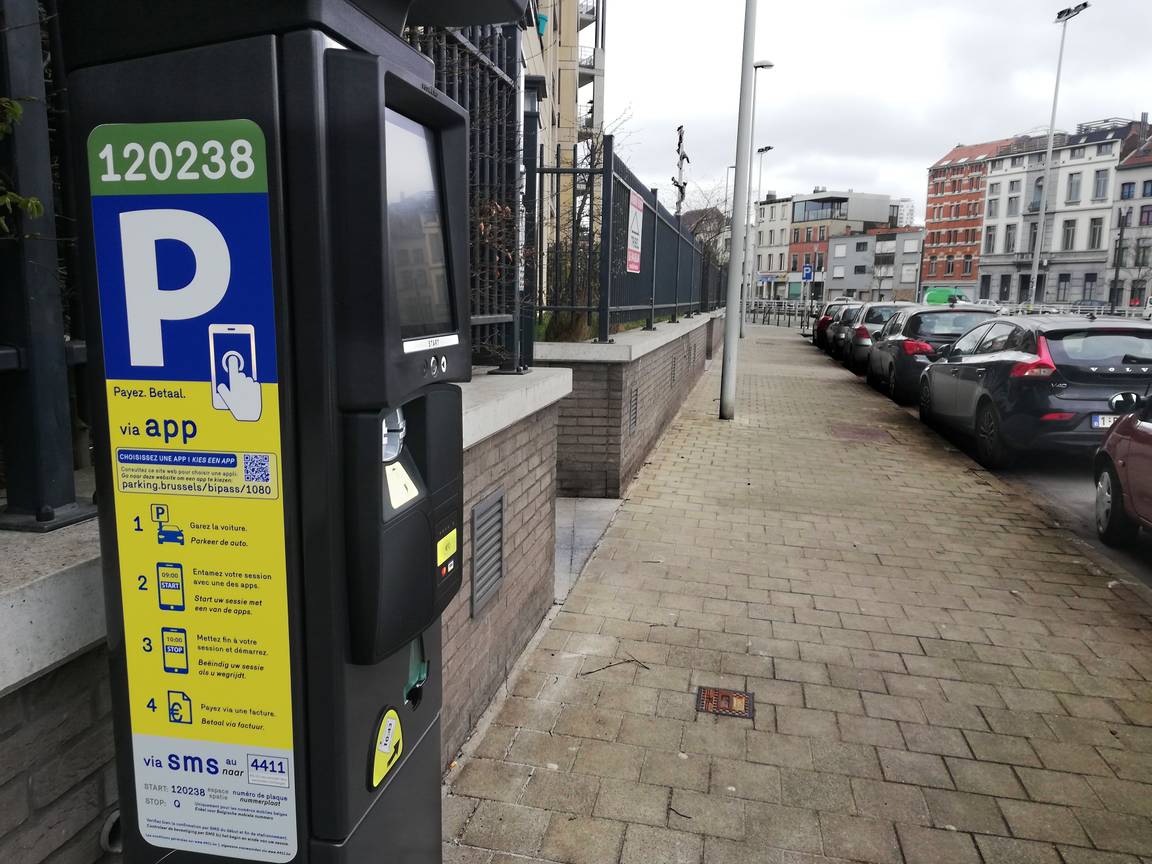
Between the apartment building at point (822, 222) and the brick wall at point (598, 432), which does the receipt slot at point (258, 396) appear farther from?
the apartment building at point (822, 222)

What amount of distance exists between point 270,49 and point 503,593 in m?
2.74

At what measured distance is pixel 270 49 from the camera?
151 cm

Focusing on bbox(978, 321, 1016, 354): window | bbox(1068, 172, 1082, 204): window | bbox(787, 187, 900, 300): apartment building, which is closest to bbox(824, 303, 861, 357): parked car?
bbox(978, 321, 1016, 354): window

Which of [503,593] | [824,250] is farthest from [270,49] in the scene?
[824,250]

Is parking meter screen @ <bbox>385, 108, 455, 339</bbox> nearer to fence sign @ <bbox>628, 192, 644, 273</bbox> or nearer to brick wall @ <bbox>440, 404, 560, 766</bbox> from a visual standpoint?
brick wall @ <bbox>440, 404, 560, 766</bbox>

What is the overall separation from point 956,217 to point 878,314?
8115 cm

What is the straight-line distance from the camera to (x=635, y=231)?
26.1 feet

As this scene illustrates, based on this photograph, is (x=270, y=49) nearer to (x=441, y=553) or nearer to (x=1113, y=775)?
(x=441, y=553)

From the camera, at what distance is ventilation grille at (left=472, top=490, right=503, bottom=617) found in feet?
11.3

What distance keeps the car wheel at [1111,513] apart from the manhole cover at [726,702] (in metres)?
3.95

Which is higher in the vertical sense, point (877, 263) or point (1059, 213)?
point (1059, 213)

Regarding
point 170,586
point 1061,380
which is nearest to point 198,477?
point 170,586

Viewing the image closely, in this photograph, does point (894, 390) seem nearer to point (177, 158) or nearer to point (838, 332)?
point (838, 332)

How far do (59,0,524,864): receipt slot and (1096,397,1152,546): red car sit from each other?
18.7ft
